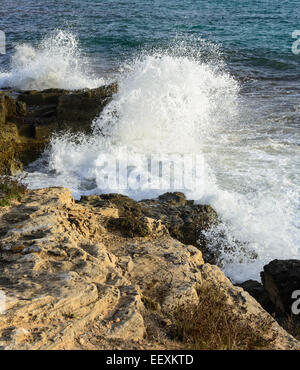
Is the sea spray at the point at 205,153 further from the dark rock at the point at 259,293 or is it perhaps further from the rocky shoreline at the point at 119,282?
the rocky shoreline at the point at 119,282

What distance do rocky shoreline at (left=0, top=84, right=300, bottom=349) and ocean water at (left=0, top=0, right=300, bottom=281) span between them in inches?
43.3

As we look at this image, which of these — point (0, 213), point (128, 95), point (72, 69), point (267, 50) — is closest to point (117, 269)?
point (0, 213)

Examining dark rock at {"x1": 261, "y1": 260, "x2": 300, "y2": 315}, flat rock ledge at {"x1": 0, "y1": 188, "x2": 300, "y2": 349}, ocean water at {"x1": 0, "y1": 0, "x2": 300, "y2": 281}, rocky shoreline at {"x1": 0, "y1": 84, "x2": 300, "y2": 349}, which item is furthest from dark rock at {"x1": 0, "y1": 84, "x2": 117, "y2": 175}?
dark rock at {"x1": 261, "y1": 260, "x2": 300, "y2": 315}

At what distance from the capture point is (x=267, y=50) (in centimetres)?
2131

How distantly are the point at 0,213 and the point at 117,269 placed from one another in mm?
1850

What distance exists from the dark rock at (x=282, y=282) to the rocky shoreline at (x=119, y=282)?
0.01 meters

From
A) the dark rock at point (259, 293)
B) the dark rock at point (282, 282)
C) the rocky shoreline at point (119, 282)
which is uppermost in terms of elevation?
the rocky shoreline at point (119, 282)

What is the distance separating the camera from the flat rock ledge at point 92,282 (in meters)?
3.36

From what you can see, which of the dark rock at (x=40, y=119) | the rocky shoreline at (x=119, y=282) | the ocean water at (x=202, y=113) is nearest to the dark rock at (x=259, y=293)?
the rocky shoreline at (x=119, y=282)

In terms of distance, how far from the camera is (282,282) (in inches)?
207

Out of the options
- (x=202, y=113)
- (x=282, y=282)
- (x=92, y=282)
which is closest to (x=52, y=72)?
(x=202, y=113)

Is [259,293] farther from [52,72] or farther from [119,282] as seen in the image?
[52,72]

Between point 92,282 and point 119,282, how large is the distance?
315 mm

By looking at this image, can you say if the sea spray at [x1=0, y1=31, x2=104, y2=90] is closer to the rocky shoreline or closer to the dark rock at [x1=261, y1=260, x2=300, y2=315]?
the rocky shoreline
